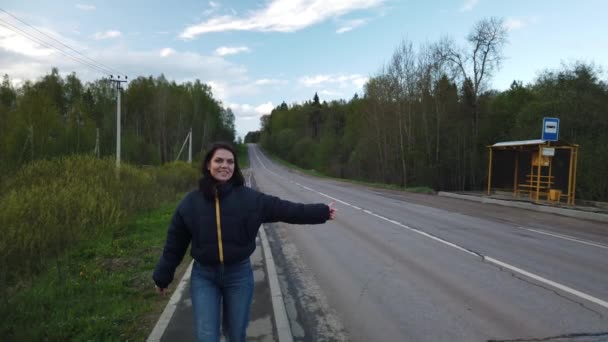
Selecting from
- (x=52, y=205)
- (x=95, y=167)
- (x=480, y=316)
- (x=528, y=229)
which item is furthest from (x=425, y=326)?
(x=95, y=167)

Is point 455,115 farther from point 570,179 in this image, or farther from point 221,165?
point 221,165

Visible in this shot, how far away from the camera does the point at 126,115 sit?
67.2m

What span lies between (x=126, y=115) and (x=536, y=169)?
6110cm

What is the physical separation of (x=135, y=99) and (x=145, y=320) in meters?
69.7

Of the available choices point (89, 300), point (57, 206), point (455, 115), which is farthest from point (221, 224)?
point (455, 115)

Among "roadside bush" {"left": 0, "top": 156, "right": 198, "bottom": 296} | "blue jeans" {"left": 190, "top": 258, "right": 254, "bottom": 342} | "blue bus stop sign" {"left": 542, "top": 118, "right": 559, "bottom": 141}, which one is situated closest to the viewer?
"blue jeans" {"left": 190, "top": 258, "right": 254, "bottom": 342}

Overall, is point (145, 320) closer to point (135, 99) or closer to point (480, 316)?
point (480, 316)

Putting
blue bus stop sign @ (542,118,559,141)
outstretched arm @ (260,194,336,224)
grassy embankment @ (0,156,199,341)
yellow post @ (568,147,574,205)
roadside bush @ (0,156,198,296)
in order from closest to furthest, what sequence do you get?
outstretched arm @ (260,194,336,224) → grassy embankment @ (0,156,199,341) → roadside bush @ (0,156,198,296) → blue bus stop sign @ (542,118,559,141) → yellow post @ (568,147,574,205)

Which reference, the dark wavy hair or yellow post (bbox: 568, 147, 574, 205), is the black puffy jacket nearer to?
the dark wavy hair

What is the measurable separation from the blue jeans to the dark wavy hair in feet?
1.77

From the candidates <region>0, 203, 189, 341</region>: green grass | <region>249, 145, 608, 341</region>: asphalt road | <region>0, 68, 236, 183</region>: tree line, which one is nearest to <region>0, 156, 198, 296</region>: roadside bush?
<region>0, 203, 189, 341</region>: green grass

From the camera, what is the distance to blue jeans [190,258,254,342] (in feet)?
9.83

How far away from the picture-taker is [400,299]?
563 centimetres

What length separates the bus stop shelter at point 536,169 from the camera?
18766 millimetres
